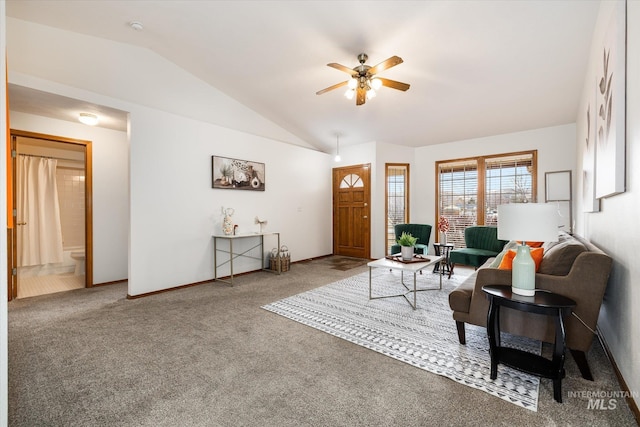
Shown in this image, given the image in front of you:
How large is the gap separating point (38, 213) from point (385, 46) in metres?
6.47

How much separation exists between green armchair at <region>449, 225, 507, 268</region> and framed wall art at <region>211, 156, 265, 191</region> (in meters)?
3.62

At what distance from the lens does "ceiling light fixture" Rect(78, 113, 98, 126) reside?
3791 mm

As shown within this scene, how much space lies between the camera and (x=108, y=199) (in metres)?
4.46

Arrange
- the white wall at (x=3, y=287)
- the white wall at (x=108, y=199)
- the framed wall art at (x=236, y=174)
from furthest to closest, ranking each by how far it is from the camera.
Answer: the framed wall art at (x=236, y=174), the white wall at (x=108, y=199), the white wall at (x=3, y=287)

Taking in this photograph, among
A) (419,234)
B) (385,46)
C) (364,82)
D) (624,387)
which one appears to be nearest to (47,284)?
(364,82)

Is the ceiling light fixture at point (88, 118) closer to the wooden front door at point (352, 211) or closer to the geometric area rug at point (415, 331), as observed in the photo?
the geometric area rug at point (415, 331)

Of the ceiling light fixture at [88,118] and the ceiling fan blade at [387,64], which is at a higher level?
the ceiling fan blade at [387,64]

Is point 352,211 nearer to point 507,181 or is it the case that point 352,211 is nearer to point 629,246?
point 507,181

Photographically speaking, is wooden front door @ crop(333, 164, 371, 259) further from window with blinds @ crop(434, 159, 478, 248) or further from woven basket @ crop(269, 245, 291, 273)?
woven basket @ crop(269, 245, 291, 273)

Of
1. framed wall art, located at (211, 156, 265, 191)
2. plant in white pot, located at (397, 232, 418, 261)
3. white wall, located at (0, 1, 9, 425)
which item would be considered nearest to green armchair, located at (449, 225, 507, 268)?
plant in white pot, located at (397, 232, 418, 261)

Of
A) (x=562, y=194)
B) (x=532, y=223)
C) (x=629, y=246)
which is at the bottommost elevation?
(x=629, y=246)

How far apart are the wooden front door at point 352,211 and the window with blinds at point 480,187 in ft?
5.00

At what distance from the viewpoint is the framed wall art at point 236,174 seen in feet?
15.2

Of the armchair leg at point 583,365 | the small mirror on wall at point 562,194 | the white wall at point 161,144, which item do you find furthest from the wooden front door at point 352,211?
the armchair leg at point 583,365
